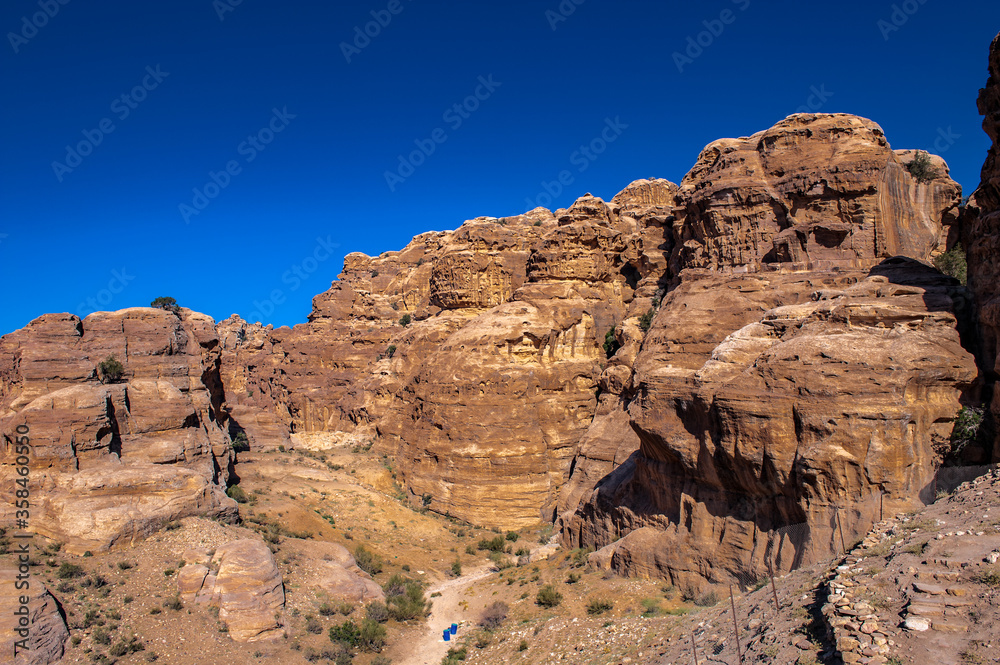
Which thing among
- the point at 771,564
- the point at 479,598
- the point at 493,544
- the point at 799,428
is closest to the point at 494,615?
the point at 479,598

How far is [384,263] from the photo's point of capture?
243 feet

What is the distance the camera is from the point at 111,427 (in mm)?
24797

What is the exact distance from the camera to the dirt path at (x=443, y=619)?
2042 centimetres

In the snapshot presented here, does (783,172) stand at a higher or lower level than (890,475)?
higher

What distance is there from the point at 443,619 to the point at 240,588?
7948 mm

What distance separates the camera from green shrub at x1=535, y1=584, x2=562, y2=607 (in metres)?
20.8

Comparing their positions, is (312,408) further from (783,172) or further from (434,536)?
(783,172)

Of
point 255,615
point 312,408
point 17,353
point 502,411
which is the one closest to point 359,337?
point 312,408

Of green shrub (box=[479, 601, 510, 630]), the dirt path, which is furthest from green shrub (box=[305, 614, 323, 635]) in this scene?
green shrub (box=[479, 601, 510, 630])

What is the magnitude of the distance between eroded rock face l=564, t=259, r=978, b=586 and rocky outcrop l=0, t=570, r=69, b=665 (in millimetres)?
16958

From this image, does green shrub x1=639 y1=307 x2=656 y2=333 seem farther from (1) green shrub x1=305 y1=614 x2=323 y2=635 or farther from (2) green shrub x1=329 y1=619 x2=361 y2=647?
(1) green shrub x1=305 y1=614 x2=323 y2=635

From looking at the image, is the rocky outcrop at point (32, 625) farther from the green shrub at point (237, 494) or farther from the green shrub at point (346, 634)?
the green shrub at point (237, 494)

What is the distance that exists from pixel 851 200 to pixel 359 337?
3985 centimetres

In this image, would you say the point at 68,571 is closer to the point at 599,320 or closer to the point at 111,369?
the point at 111,369
